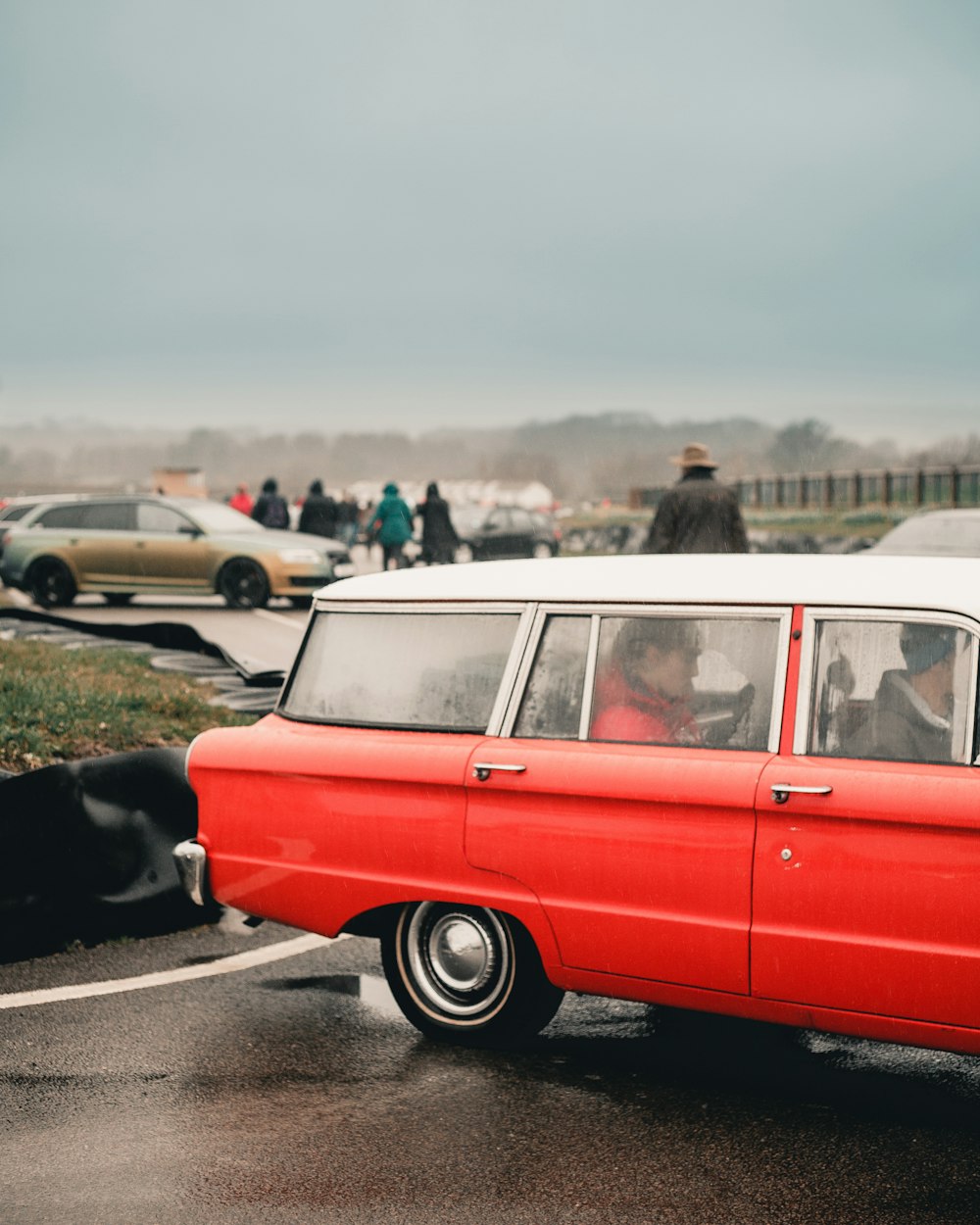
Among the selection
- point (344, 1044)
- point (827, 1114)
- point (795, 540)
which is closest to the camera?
point (827, 1114)

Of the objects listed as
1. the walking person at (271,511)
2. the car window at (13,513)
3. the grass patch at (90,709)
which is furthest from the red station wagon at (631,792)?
the car window at (13,513)

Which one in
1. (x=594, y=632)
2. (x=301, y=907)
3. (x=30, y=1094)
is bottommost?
(x=30, y=1094)

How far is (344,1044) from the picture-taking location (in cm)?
525

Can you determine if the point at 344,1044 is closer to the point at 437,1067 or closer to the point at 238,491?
the point at 437,1067

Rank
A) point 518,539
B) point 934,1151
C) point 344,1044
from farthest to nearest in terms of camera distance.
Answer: point 518,539
point 344,1044
point 934,1151

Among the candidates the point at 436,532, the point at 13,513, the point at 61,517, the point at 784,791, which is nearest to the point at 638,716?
the point at 784,791

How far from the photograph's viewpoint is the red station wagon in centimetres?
428

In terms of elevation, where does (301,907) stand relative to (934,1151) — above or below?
above

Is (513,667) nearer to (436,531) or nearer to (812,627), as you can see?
(812,627)

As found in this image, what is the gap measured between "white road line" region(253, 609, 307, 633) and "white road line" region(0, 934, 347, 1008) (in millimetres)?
12869

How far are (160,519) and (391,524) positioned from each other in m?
4.80

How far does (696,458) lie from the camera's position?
1328cm

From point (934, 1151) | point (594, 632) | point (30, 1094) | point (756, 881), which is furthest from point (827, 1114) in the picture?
point (30, 1094)

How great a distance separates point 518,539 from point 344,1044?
36.3m
